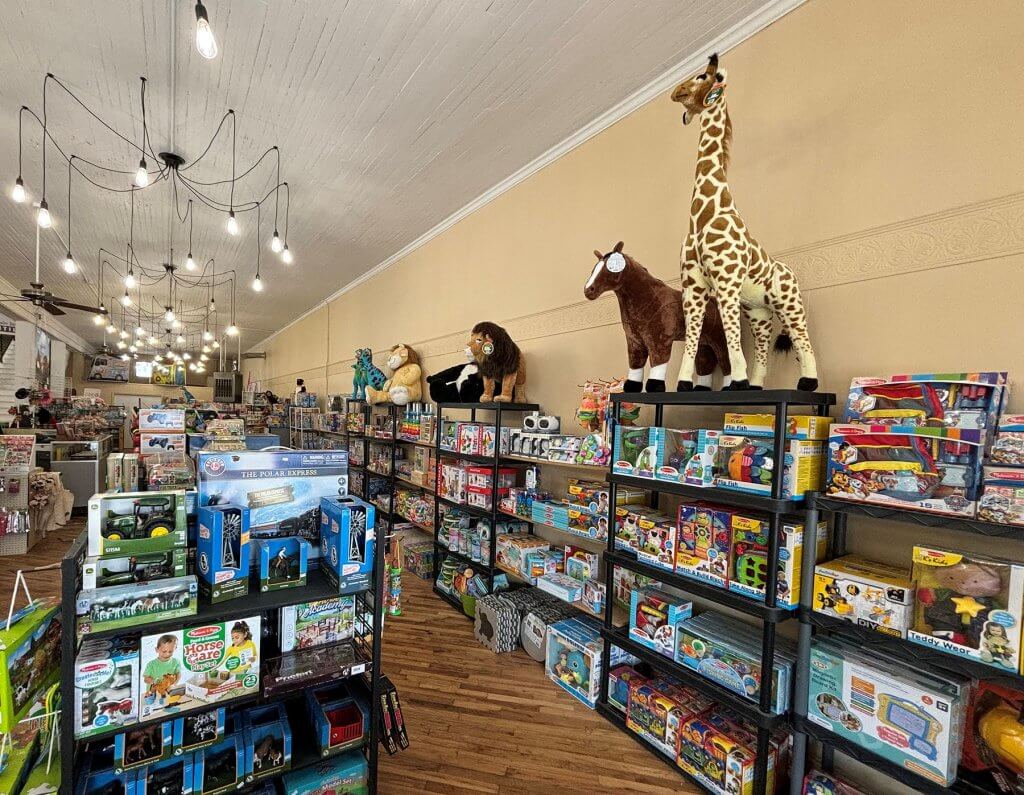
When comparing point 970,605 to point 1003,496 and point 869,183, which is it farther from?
point 869,183

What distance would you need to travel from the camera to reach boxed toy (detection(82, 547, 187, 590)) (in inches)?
56.4

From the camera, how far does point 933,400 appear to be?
5.37 ft

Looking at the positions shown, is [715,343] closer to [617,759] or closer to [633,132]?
[633,132]

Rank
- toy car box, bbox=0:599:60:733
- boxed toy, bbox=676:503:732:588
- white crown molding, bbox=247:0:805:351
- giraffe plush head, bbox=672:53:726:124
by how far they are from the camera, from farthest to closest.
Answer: white crown molding, bbox=247:0:805:351
boxed toy, bbox=676:503:732:588
giraffe plush head, bbox=672:53:726:124
toy car box, bbox=0:599:60:733

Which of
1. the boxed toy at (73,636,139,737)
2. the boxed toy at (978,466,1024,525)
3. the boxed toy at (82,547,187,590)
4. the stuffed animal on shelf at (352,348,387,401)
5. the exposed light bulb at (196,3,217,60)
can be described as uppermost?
the exposed light bulb at (196,3,217,60)

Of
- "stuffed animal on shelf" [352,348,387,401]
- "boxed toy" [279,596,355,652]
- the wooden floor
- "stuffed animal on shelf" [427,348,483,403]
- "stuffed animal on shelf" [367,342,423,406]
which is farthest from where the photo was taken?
"stuffed animal on shelf" [352,348,387,401]

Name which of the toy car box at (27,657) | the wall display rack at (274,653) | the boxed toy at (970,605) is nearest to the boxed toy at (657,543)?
the boxed toy at (970,605)

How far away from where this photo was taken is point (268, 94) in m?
3.10

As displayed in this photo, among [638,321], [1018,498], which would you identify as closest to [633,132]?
[638,321]

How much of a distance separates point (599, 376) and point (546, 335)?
2.15 ft

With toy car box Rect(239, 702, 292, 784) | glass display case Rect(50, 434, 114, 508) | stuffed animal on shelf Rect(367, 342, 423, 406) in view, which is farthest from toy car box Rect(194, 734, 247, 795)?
glass display case Rect(50, 434, 114, 508)

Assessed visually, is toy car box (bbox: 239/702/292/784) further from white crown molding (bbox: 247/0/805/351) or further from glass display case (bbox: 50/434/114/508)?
glass display case (bbox: 50/434/114/508)

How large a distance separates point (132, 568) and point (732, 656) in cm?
230

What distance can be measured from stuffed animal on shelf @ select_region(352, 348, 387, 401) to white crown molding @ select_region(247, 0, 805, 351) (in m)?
1.78
